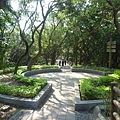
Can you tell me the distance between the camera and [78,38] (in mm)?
18656

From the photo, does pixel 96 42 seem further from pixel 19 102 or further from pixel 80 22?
pixel 19 102

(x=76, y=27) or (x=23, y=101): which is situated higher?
(x=76, y=27)

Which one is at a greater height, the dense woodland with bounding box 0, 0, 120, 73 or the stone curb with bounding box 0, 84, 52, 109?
the dense woodland with bounding box 0, 0, 120, 73

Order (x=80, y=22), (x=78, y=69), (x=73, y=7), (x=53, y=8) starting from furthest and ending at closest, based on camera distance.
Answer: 1. (x=80, y=22)
2. (x=78, y=69)
3. (x=73, y=7)
4. (x=53, y=8)

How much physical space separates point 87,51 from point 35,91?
49.3 feet

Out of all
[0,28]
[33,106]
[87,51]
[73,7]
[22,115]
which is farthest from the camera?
[87,51]

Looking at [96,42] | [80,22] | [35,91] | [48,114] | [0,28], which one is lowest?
[48,114]

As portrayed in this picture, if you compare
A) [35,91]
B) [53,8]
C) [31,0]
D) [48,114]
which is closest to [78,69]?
[53,8]

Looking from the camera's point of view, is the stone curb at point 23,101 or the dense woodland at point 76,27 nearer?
the stone curb at point 23,101

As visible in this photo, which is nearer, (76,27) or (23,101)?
(23,101)

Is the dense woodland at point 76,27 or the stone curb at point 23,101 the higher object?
the dense woodland at point 76,27

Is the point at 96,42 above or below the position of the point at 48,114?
above

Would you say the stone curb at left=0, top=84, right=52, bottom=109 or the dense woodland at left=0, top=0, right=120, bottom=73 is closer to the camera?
the stone curb at left=0, top=84, right=52, bottom=109

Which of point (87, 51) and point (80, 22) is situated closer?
point (80, 22)
